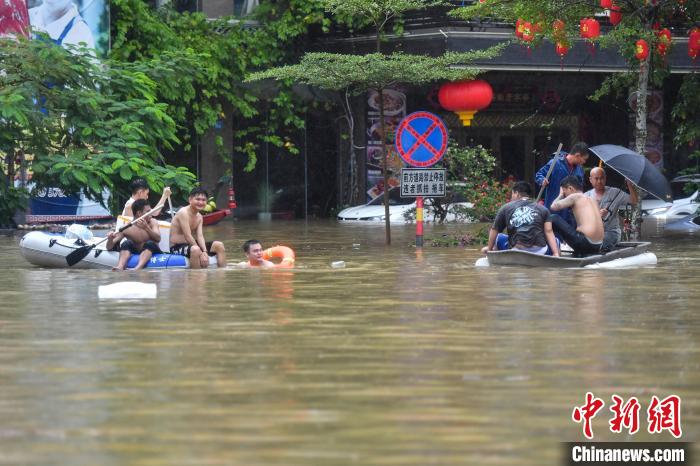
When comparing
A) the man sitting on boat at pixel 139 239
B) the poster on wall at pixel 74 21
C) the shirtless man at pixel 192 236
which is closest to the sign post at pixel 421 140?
the shirtless man at pixel 192 236

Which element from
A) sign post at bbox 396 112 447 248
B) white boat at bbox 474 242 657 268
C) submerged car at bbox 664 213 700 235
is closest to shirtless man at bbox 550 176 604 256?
white boat at bbox 474 242 657 268

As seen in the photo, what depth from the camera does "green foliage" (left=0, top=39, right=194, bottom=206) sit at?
25297mm

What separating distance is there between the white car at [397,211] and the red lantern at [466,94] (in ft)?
7.29

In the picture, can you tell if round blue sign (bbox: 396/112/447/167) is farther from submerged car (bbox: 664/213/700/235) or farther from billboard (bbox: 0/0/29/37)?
billboard (bbox: 0/0/29/37)

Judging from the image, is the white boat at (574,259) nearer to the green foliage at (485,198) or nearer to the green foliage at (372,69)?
the green foliage at (372,69)

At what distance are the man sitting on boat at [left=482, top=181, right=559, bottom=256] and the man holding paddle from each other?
92 cm

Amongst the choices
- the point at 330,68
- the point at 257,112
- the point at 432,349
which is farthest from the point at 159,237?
the point at 257,112

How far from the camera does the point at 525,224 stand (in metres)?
16.7

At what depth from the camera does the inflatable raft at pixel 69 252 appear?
17.5 metres

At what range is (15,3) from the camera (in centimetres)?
2905

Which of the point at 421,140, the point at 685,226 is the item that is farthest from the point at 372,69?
the point at 685,226

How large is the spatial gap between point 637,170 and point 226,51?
18210 millimetres

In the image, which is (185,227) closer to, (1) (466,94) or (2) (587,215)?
(2) (587,215)

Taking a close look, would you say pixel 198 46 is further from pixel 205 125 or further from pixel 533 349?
pixel 533 349
